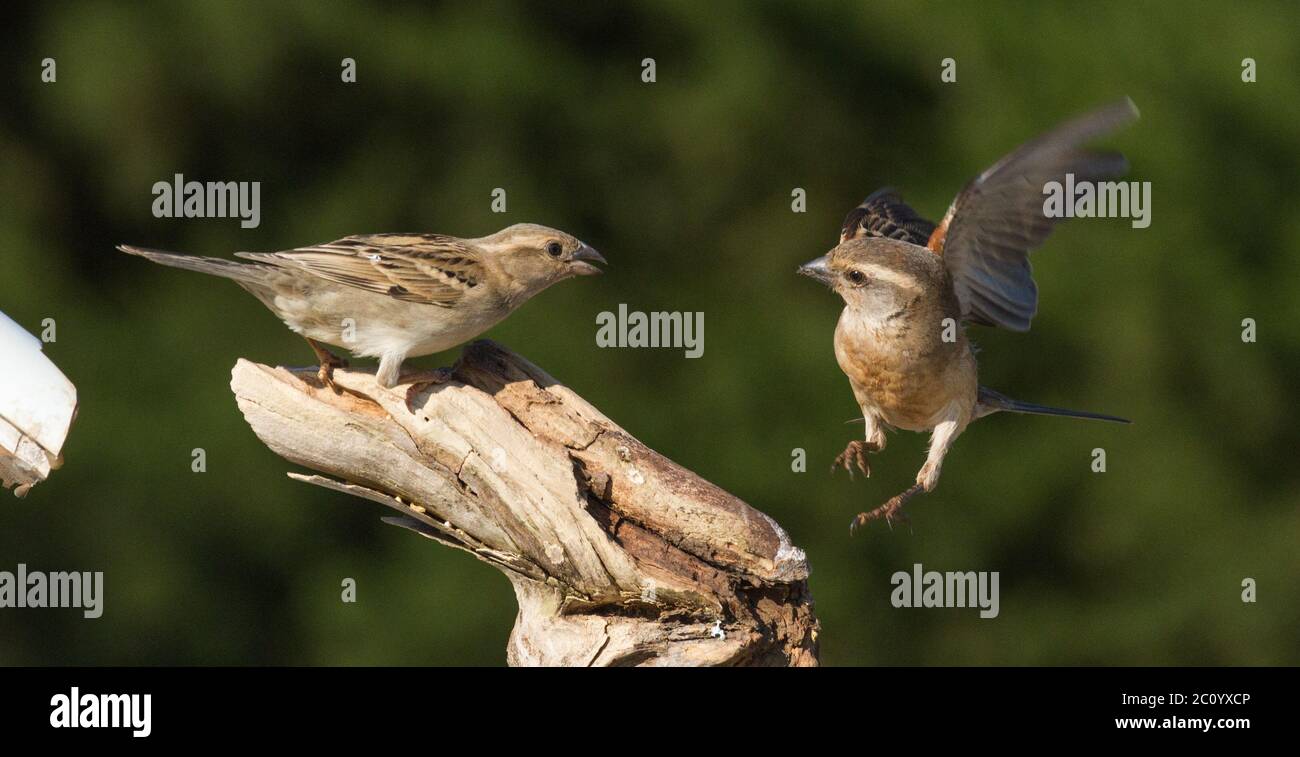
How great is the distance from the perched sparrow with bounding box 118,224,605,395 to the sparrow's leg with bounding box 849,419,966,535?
4.26 ft

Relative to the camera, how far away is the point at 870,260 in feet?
15.0

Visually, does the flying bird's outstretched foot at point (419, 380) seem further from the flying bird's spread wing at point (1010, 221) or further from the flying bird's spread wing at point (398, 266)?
the flying bird's spread wing at point (1010, 221)

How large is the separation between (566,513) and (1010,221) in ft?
6.30

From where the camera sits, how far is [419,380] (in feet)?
14.9

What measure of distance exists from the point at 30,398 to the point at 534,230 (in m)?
1.70

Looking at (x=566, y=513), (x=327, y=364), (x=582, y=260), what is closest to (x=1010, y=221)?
(x=582, y=260)

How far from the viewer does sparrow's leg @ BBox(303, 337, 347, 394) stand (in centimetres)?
469

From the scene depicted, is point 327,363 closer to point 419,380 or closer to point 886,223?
point 419,380

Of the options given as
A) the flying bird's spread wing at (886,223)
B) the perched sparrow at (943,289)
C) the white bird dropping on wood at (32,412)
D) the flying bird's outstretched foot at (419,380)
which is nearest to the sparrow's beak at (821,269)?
the perched sparrow at (943,289)

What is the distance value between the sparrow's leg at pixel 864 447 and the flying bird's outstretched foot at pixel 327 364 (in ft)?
5.63

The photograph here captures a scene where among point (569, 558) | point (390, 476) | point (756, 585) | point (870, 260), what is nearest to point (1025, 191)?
point (870, 260)

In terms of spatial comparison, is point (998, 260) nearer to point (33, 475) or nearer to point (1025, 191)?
point (1025, 191)

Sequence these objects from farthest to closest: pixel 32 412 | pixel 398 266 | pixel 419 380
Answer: pixel 398 266 < pixel 419 380 < pixel 32 412

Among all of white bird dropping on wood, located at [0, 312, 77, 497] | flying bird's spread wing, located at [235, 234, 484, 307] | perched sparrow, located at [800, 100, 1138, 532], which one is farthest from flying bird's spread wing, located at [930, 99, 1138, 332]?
white bird dropping on wood, located at [0, 312, 77, 497]
